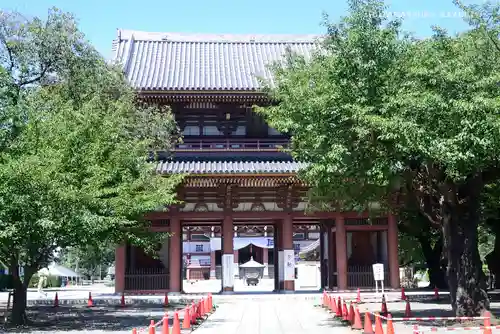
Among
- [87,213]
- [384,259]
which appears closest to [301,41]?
[384,259]

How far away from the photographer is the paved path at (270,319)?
662 inches

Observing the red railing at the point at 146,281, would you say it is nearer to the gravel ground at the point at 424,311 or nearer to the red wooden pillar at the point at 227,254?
the red wooden pillar at the point at 227,254

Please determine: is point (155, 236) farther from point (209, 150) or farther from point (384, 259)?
point (384, 259)

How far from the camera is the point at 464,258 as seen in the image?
17.1m

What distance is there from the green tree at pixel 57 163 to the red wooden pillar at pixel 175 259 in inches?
294

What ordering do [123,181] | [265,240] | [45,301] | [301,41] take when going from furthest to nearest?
[265,240]
[301,41]
[45,301]
[123,181]

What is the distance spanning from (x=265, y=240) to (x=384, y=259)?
38692 millimetres

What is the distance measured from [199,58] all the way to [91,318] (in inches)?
783

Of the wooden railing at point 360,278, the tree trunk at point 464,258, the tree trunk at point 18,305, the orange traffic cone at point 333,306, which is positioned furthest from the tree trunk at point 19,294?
the wooden railing at point 360,278

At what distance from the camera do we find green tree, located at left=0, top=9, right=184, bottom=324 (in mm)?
16188

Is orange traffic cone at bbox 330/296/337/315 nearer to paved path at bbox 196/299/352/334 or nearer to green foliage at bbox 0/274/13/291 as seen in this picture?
paved path at bbox 196/299/352/334

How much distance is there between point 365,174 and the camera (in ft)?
57.8

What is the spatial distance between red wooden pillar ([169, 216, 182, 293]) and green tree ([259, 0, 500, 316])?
12.8 metres

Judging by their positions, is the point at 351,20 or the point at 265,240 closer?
the point at 351,20
